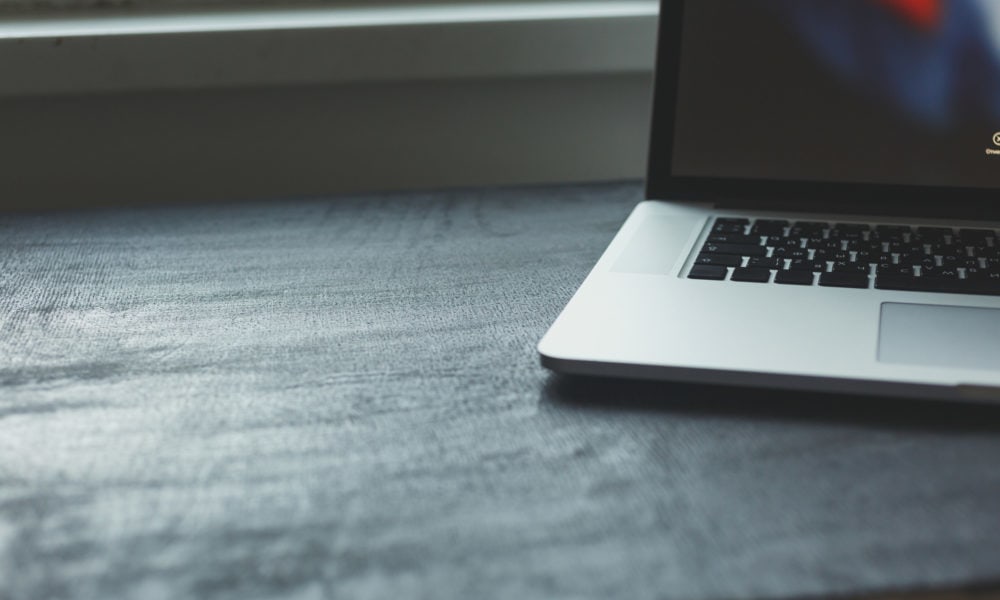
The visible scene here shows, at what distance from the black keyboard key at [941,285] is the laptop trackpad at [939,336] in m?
0.02

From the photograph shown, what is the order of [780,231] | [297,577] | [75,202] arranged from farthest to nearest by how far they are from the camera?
[75,202] < [780,231] < [297,577]

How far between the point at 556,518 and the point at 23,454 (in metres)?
0.24

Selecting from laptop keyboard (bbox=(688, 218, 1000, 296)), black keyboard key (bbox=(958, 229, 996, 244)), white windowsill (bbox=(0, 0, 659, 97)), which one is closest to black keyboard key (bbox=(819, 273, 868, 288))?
laptop keyboard (bbox=(688, 218, 1000, 296))

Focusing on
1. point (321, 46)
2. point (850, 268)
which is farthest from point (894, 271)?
point (321, 46)

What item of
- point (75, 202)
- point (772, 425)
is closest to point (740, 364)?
point (772, 425)

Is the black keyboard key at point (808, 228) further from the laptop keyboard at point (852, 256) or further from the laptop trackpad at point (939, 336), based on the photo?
the laptop trackpad at point (939, 336)

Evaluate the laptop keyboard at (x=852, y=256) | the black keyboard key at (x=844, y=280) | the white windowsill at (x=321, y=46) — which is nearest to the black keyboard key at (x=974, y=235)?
the laptop keyboard at (x=852, y=256)

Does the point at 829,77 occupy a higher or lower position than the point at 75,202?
higher

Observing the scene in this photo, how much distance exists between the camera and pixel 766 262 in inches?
24.7

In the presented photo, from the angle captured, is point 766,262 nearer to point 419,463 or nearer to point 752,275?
point 752,275

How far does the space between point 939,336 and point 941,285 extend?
71 mm

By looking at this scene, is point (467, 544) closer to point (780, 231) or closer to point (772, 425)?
point (772, 425)

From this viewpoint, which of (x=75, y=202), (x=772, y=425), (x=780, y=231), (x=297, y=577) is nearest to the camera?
(x=297, y=577)

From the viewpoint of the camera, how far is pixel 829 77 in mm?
722
